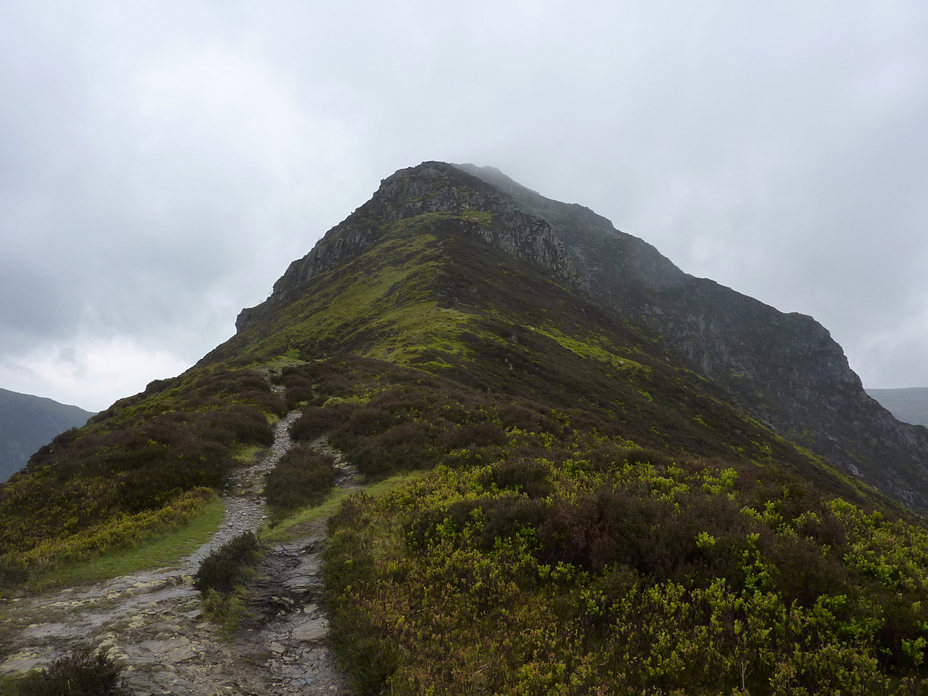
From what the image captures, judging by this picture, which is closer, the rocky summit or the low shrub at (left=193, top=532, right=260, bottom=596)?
the rocky summit

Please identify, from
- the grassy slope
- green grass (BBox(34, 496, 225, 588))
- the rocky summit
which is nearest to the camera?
the grassy slope

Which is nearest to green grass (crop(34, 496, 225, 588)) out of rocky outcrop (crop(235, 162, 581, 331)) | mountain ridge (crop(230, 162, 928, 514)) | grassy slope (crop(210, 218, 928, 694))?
grassy slope (crop(210, 218, 928, 694))

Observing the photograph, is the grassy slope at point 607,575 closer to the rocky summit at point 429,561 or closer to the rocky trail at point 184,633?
the rocky summit at point 429,561

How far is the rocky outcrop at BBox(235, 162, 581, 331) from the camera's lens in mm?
102250

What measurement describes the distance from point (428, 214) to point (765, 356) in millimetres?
129083

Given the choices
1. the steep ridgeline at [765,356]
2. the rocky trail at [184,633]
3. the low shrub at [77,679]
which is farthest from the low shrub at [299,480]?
the steep ridgeline at [765,356]

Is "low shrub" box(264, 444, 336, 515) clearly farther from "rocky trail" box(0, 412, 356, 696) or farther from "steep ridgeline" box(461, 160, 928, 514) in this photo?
"steep ridgeline" box(461, 160, 928, 514)

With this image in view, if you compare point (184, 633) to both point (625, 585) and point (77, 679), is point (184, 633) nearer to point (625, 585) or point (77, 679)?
point (77, 679)

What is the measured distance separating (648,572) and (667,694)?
91.8 inches

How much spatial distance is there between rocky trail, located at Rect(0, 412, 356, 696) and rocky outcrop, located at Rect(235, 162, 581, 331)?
91.2 meters

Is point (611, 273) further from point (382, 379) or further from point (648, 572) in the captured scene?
point (648, 572)

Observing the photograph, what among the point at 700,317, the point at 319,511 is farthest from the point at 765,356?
the point at 319,511

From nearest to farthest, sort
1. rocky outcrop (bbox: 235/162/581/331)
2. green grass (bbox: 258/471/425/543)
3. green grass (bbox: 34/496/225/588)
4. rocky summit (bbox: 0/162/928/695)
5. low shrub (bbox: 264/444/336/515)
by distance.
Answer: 1. rocky summit (bbox: 0/162/928/695)
2. green grass (bbox: 34/496/225/588)
3. green grass (bbox: 258/471/425/543)
4. low shrub (bbox: 264/444/336/515)
5. rocky outcrop (bbox: 235/162/581/331)

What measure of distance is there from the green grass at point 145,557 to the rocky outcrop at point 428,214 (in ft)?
290
